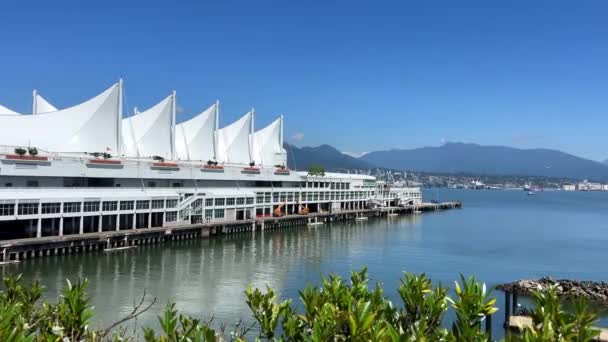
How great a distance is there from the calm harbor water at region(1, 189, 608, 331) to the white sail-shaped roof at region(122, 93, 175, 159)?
13135 mm

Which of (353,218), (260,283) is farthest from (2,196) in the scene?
(353,218)

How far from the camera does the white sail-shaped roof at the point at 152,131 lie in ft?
175

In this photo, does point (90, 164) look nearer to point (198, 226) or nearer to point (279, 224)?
point (198, 226)

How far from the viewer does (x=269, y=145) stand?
7750cm

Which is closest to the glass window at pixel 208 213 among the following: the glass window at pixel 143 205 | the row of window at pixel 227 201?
the row of window at pixel 227 201

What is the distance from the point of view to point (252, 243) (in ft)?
146

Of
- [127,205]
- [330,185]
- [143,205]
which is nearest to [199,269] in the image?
[127,205]

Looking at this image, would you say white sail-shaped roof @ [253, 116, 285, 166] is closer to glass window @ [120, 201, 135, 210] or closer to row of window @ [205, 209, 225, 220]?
row of window @ [205, 209, 225, 220]

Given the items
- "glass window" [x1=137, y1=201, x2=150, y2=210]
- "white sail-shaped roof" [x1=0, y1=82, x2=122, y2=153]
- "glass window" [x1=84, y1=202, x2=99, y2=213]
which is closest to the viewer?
"glass window" [x1=84, y1=202, x2=99, y2=213]

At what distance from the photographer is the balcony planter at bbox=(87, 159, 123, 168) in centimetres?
4009

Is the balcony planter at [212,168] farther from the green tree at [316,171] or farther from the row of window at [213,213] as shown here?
the green tree at [316,171]

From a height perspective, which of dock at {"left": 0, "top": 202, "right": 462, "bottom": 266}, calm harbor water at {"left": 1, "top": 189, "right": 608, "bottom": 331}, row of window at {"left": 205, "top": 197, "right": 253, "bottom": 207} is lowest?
calm harbor water at {"left": 1, "top": 189, "right": 608, "bottom": 331}

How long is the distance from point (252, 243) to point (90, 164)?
13870 millimetres

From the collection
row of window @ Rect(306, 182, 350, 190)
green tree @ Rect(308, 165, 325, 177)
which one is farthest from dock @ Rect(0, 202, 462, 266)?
green tree @ Rect(308, 165, 325, 177)
